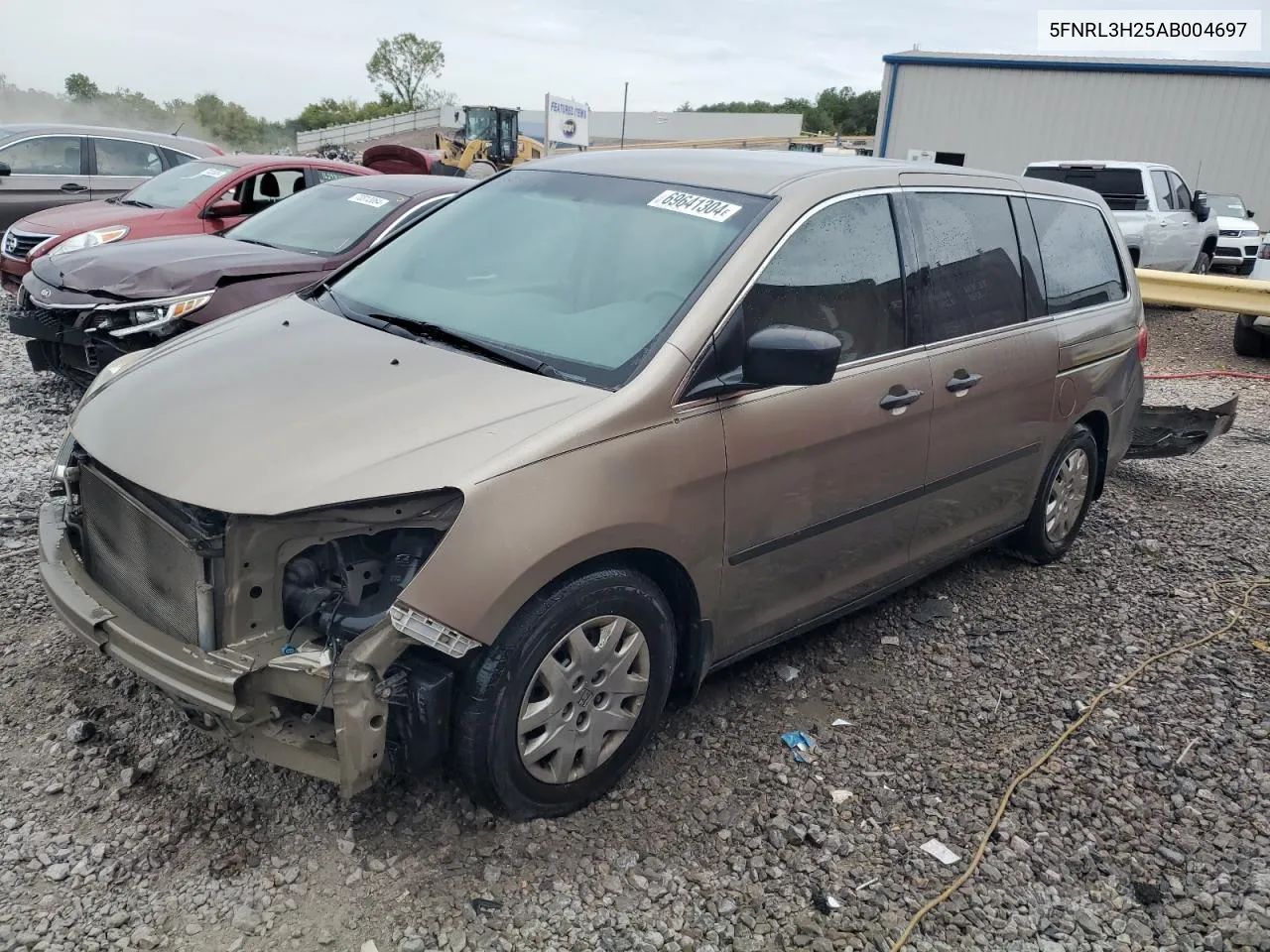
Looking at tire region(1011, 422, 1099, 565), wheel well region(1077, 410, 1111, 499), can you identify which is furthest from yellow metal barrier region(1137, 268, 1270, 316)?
tire region(1011, 422, 1099, 565)

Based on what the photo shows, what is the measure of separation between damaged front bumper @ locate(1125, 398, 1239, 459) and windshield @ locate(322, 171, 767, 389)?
3.85 m

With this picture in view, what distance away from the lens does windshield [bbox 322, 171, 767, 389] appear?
118 inches

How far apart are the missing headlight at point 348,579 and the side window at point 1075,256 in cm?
320

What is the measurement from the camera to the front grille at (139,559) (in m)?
2.57

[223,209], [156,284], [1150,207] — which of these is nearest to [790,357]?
[156,284]

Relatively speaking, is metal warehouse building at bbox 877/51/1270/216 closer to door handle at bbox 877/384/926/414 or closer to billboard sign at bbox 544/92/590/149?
billboard sign at bbox 544/92/590/149

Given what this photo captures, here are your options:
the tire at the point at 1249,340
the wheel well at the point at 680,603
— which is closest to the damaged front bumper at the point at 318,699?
the wheel well at the point at 680,603

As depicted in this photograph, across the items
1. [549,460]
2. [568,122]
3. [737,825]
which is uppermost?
[568,122]

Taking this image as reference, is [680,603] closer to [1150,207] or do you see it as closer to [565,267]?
A: [565,267]

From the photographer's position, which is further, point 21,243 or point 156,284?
point 21,243

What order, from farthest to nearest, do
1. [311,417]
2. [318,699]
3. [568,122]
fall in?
1. [568,122]
2. [311,417]
3. [318,699]

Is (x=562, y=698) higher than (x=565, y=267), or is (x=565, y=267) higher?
(x=565, y=267)

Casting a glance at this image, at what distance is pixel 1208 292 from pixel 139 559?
10.1 m

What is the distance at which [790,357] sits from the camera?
284cm
